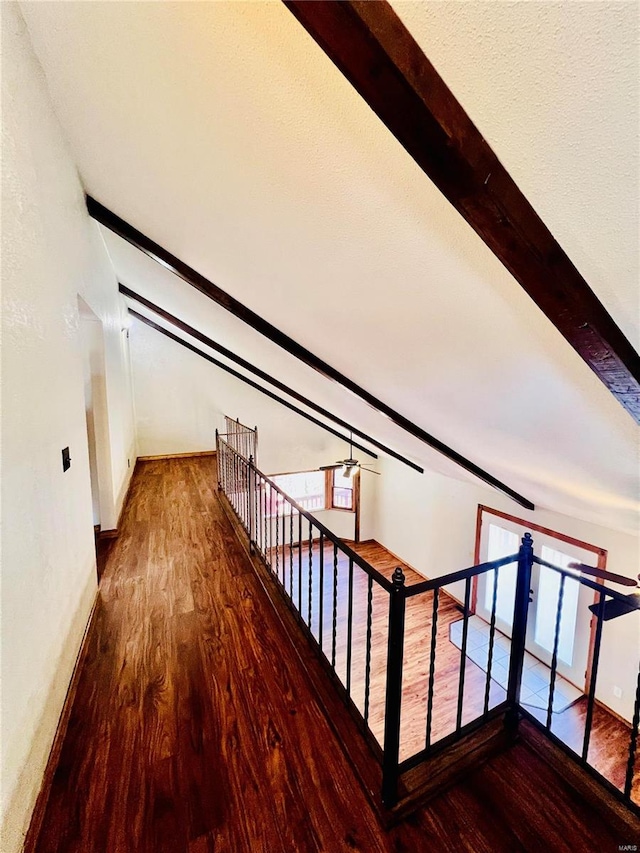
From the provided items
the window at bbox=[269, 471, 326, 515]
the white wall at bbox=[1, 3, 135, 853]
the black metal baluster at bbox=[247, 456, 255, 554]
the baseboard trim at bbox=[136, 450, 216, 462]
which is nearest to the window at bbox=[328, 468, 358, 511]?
the window at bbox=[269, 471, 326, 515]

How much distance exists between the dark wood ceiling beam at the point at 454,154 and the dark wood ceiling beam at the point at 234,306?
2113 millimetres

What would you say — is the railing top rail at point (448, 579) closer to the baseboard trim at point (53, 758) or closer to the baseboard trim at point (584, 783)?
the baseboard trim at point (584, 783)

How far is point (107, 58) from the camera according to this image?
4.22 feet

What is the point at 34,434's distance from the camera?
1.40 m

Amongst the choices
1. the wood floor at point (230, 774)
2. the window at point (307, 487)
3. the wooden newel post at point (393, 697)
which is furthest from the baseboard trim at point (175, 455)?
the wooden newel post at point (393, 697)

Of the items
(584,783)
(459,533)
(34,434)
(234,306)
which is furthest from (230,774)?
(459,533)

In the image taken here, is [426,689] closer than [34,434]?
No

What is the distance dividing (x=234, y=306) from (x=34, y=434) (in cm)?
183

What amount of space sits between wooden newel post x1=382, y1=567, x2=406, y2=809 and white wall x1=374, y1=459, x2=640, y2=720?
12.9 ft

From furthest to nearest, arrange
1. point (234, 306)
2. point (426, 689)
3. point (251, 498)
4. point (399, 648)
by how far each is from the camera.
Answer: point (426, 689)
point (251, 498)
point (234, 306)
point (399, 648)

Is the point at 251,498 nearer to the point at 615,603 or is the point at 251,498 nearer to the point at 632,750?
the point at 615,603

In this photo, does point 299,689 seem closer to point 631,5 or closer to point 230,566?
point 230,566

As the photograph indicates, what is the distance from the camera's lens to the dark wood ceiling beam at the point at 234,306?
2725mm

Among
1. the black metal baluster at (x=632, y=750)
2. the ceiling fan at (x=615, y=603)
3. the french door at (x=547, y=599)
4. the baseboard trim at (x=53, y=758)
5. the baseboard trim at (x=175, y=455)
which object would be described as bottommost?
the french door at (x=547, y=599)
